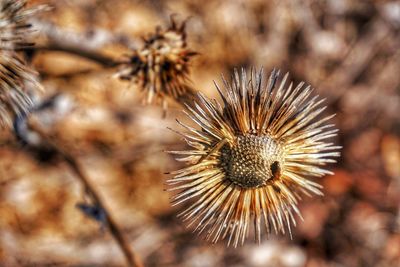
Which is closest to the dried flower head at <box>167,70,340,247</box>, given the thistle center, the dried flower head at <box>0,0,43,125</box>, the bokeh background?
the thistle center

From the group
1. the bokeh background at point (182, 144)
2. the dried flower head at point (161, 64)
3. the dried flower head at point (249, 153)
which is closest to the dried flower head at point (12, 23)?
the dried flower head at point (161, 64)

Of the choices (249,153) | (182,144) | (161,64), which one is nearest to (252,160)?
(249,153)

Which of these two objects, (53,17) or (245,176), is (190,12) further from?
(245,176)

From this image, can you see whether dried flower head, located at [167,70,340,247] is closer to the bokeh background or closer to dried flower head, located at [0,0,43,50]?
dried flower head, located at [0,0,43,50]

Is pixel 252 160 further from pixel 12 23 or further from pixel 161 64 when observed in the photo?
pixel 12 23

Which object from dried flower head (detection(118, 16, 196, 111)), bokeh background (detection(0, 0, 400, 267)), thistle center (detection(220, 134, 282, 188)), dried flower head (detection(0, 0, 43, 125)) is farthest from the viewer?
bokeh background (detection(0, 0, 400, 267))

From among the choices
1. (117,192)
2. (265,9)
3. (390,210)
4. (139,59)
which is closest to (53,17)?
(117,192)

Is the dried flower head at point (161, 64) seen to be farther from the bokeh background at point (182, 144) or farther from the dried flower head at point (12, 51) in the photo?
the bokeh background at point (182, 144)
